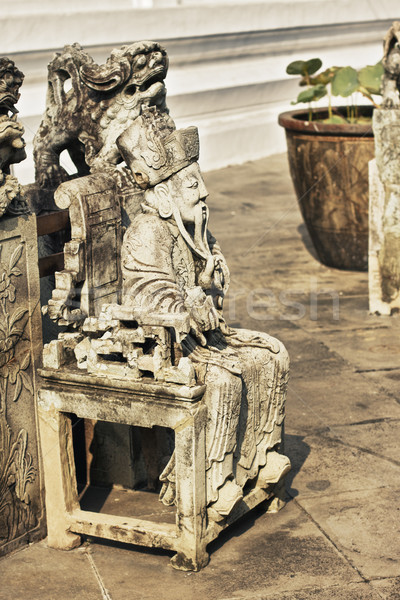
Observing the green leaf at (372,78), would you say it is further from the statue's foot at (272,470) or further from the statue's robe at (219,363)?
the statue's foot at (272,470)

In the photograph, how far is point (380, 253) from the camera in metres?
7.07

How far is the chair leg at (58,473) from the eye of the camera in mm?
4180

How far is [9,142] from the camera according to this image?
405cm

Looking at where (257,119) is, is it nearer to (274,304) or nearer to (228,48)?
(228,48)

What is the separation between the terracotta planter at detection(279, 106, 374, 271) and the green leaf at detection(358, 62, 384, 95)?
0.53 meters

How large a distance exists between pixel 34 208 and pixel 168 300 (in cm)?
98

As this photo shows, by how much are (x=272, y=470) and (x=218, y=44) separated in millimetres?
7003

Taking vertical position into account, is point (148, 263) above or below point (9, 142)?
below

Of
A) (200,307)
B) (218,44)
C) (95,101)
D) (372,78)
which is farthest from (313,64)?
(200,307)

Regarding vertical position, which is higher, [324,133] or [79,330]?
[324,133]

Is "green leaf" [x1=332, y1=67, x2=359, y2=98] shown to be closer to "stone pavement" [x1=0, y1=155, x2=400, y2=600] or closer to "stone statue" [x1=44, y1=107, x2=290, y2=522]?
"stone pavement" [x1=0, y1=155, x2=400, y2=600]

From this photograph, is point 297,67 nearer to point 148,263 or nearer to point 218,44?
point 218,44

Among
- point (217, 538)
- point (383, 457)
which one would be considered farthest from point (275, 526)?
point (383, 457)

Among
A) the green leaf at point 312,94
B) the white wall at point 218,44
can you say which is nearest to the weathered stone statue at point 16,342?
the green leaf at point 312,94
